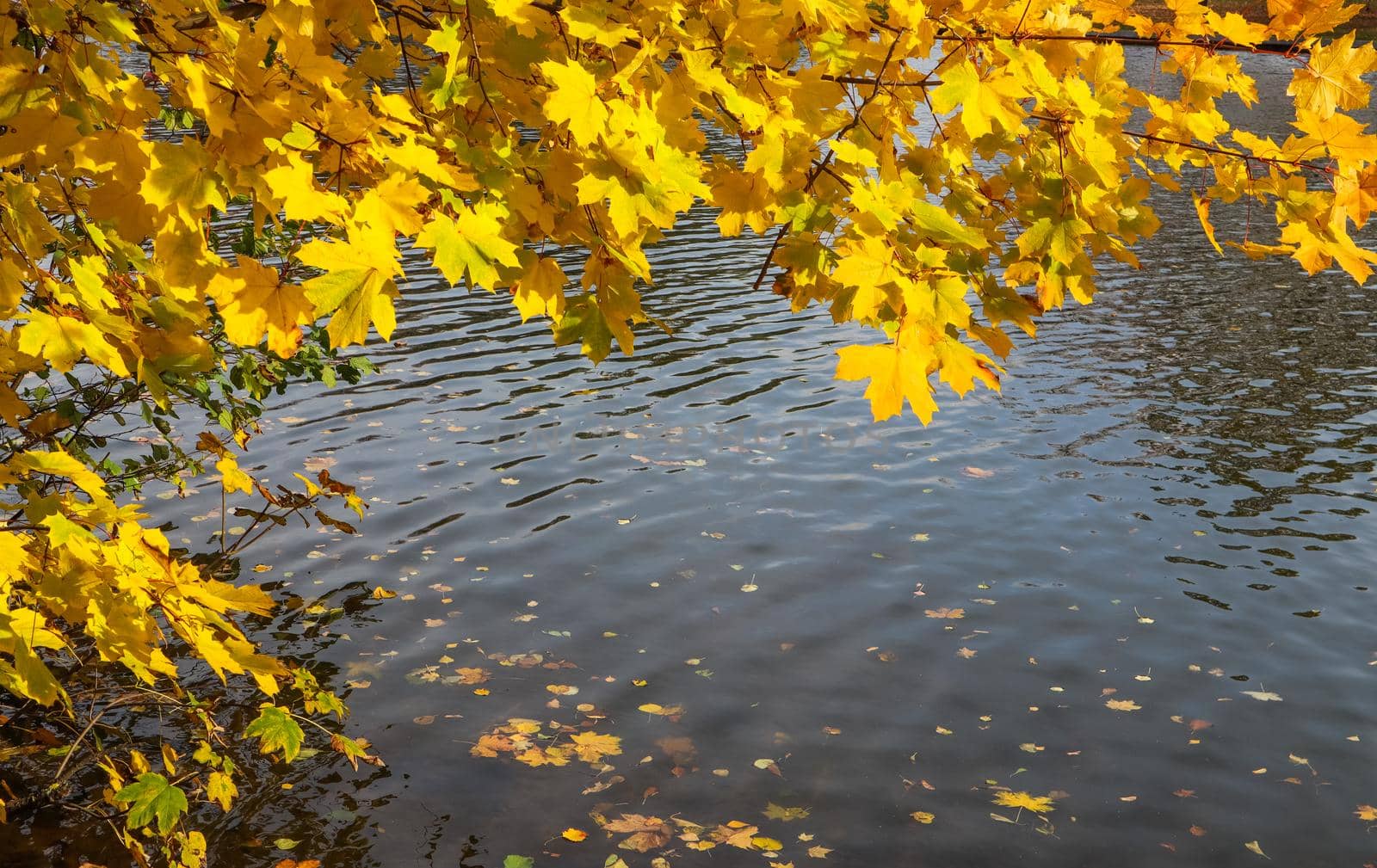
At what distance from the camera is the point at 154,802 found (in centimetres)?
397

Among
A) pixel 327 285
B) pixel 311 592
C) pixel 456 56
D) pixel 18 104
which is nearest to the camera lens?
pixel 327 285

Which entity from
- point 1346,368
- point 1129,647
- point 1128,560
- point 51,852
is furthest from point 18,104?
point 1346,368

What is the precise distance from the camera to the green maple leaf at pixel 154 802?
393 centimetres

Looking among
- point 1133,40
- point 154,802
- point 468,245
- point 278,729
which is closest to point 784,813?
point 278,729

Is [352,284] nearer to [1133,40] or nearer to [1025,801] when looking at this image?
[1133,40]

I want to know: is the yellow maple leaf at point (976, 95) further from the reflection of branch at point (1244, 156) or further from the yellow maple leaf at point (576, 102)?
the yellow maple leaf at point (576, 102)

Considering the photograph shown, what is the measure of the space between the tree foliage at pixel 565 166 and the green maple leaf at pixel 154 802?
87 cm

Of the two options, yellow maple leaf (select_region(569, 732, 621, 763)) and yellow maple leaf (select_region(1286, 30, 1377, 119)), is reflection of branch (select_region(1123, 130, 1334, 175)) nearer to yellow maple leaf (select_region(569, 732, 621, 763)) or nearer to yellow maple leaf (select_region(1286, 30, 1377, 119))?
yellow maple leaf (select_region(1286, 30, 1377, 119))

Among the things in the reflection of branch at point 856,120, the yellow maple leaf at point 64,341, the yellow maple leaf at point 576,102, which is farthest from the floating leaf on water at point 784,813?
the yellow maple leaf at point 576,102

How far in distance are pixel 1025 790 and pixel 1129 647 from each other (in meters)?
1.77

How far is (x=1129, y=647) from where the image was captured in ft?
23.1

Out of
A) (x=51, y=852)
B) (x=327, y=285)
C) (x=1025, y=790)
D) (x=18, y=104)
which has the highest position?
(x=18, y=104)

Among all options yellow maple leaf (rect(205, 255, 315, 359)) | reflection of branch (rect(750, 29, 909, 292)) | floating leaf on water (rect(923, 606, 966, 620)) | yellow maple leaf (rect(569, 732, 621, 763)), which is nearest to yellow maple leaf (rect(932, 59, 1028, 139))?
reflection of branch (rect(750, 29, 909, 292))

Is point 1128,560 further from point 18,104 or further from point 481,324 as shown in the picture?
point 481,324
